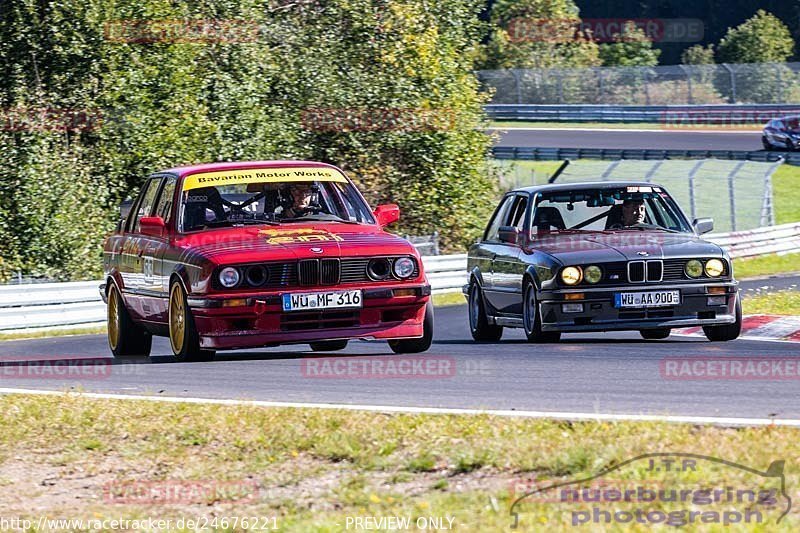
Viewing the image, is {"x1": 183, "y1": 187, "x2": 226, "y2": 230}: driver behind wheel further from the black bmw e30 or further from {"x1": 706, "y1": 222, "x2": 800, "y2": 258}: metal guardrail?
{"x1": 706, "y1": 222, "x2": 800, "y2": 258}: metal guardrail

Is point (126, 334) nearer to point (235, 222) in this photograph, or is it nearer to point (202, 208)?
point (202, 208)

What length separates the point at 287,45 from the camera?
31.6 metres

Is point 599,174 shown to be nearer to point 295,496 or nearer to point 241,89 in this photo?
point 241,89

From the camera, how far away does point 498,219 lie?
1411cm

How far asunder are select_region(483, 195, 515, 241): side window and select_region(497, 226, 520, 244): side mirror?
0.46 metres

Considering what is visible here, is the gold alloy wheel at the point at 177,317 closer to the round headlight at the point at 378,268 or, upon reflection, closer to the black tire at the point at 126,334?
the black tire at the point at 126,334

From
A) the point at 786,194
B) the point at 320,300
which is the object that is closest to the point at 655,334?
the point at 320,300

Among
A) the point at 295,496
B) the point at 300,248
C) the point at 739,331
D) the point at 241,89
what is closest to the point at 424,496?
the point at 295,496

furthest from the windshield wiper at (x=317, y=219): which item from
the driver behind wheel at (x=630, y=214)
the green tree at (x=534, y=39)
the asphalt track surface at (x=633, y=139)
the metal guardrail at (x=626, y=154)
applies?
the green tree at (x=534, y=39)

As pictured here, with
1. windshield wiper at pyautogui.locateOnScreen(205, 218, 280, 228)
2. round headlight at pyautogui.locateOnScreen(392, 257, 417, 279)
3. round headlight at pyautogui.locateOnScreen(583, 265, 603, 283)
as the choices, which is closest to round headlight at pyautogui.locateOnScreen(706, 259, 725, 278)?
round headlight at pyautogui.locateOnScreen(583, 265, 603, 283)

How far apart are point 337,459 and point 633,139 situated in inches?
1742

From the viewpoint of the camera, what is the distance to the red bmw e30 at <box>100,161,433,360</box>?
10375mm

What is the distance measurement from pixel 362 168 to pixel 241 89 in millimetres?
4176

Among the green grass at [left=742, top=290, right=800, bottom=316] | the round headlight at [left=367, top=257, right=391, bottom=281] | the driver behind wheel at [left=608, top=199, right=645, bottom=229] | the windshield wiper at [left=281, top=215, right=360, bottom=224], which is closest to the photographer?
the round headlight at [left=367, top=257, right=391, bottom=281]
